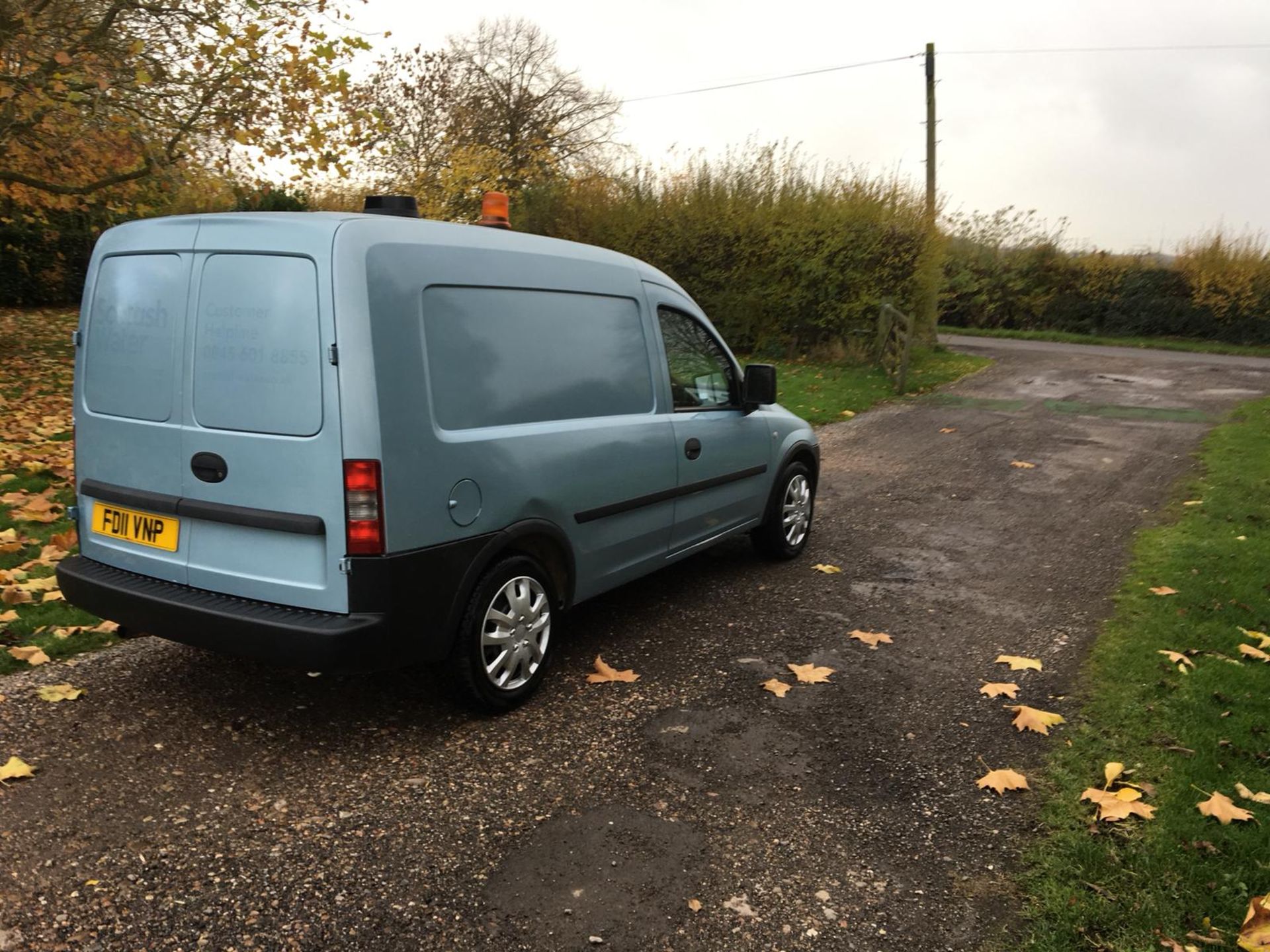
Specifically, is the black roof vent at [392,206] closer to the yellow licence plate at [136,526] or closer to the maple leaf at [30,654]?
the yellow licence plate at [136,526]

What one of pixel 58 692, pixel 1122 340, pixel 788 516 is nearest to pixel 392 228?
pixel 58 692

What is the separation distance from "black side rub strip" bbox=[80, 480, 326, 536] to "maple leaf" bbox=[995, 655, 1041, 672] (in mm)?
3371

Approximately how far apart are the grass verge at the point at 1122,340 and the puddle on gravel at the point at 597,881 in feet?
80.4

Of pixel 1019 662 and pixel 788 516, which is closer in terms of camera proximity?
pixel 1019 662

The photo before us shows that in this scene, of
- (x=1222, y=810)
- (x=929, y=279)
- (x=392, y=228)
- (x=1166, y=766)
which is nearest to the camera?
(x=1222, y=810)

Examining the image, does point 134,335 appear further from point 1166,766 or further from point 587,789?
point 1166,766

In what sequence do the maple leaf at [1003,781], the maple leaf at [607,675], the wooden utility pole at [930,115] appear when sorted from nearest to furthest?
the maple leaf at [1003,781] < the maple leaf at [607,675] < the wooden utility pole at [930,115]

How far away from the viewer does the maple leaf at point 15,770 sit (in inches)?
135

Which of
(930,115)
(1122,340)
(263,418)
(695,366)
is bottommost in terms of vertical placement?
(263,418)

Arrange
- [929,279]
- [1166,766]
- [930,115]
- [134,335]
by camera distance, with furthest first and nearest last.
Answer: [930,115], [929,279], [134,335], [1166,766]

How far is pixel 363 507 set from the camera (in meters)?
3.39

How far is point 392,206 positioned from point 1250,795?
4.02 meters

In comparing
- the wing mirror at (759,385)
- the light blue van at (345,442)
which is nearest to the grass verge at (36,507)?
the light blue van at (345,442)

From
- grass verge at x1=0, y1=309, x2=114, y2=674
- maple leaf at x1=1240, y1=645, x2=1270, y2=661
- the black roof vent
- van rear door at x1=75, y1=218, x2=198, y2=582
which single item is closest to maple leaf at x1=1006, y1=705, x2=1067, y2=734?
maple leaf at x1=1240, y1=645, x2=1270, y2=661
